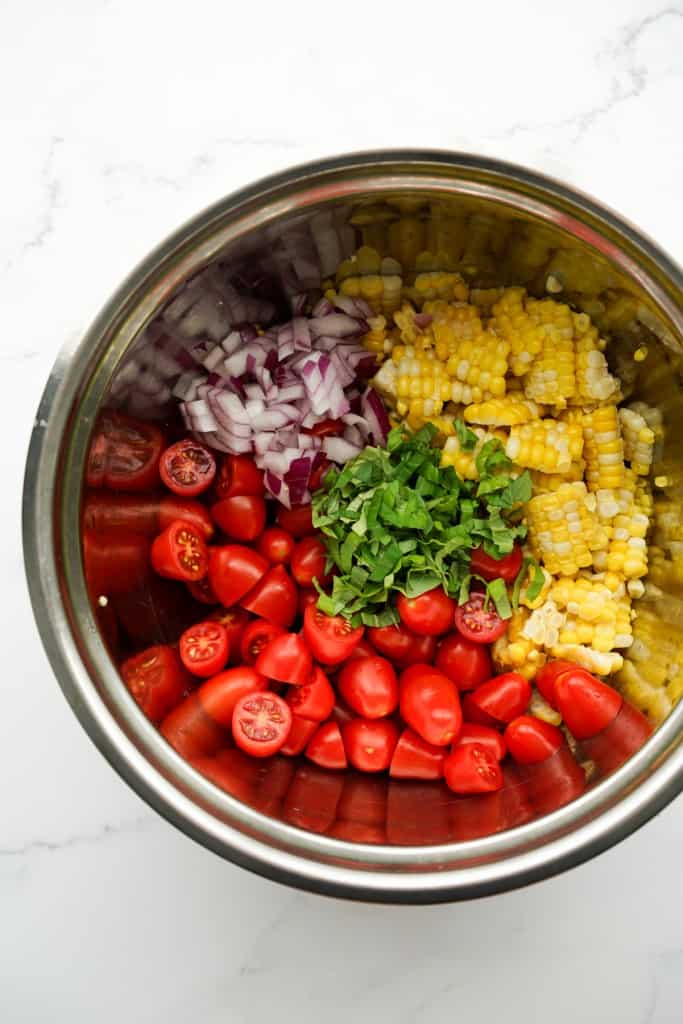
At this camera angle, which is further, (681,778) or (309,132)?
(309,132)

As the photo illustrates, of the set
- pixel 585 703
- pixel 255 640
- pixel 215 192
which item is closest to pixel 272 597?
pixel 255 640

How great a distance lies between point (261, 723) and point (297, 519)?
17.7 inches

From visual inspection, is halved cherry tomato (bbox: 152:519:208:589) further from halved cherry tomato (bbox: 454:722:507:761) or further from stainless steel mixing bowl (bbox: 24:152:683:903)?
halved cherry tomato (bbox: 454:722:507:761)

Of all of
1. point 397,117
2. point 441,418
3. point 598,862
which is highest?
point 397,117

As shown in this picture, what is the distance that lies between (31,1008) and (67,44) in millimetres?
2187

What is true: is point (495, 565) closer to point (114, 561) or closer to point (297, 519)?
point (297, 519)

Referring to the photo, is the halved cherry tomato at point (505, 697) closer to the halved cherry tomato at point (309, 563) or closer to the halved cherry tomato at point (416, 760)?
the halved cherry tomato at point (416, 760)

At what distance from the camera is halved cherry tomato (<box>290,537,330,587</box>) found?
1796 millimetres

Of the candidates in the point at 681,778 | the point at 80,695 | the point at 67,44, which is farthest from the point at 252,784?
the point at 67,44

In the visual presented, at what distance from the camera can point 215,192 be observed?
181cm

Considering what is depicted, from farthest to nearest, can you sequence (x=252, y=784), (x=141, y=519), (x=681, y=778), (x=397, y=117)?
(x=397, y=117), (x=141, y=519), (x=252, y=784), (x=681, y=778)

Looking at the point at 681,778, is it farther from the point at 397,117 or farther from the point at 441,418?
the point at 397,117

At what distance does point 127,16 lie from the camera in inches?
A: 73.6

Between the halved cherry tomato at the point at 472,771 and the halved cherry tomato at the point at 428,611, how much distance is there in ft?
0.82
